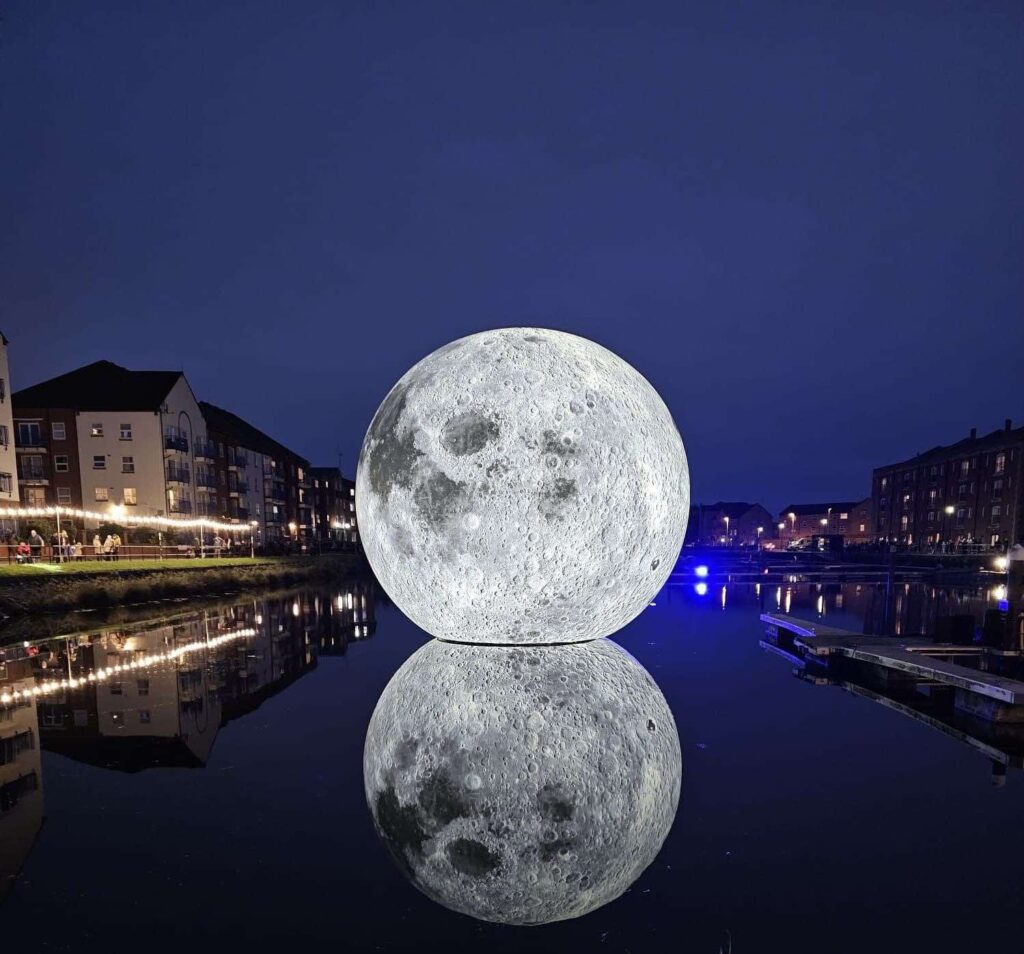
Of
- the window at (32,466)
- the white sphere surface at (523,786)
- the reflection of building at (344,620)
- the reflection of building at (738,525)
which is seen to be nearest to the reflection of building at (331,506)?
the window at (32,466)

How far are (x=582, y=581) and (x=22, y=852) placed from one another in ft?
18.3

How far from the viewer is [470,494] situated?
6809 millimetres

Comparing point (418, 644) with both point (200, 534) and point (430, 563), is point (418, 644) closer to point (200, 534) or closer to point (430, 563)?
point (430, 563)

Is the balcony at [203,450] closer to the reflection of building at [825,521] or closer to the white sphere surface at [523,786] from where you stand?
the white sphere surface at [523,786]

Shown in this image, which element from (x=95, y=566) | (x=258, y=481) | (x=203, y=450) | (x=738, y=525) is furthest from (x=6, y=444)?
(x=738, y=525)

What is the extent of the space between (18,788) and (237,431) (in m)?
59.8

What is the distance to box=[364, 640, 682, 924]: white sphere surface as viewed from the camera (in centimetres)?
355

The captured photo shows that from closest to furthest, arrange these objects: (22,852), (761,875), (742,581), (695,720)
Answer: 1. (761,875)
2. (22,852)
3. (695,720)
4. (742,581)

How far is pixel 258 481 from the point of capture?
60.7 metres

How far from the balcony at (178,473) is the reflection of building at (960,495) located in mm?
73579

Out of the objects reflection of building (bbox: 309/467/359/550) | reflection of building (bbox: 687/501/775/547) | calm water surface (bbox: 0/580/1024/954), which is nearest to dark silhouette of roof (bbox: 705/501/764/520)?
reflection of building (bbox: 687/501/775/547)

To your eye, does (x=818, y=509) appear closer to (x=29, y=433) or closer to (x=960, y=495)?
(x=960, y=495)

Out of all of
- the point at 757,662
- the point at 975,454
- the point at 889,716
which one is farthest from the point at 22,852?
the point at 975,454

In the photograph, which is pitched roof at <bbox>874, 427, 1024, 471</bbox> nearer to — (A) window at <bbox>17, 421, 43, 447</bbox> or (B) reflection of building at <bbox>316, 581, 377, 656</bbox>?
(B) reflection of building at <bbox>316, 581, 377, 656</bbox>
